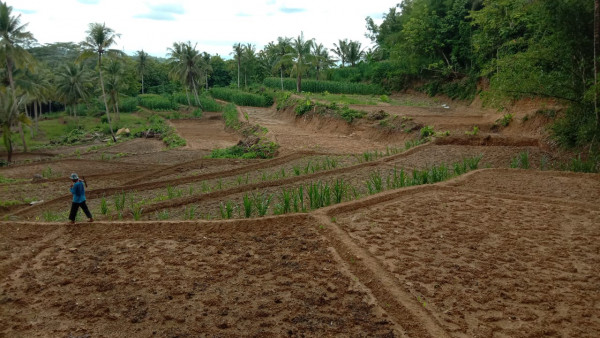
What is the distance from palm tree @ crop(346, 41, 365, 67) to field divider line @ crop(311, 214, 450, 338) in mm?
55234

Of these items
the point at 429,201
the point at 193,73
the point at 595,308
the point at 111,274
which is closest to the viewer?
the point at 595,308

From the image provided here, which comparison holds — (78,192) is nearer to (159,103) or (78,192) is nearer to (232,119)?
(232,119)

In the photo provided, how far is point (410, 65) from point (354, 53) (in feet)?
73.6

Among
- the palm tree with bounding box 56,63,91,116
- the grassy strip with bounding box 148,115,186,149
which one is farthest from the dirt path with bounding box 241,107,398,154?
the palm tree with bounding box 56,63,91,116

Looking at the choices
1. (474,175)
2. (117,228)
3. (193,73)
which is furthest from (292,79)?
(117,228)

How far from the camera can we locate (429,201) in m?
10.1

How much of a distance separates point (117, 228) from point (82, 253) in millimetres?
1214

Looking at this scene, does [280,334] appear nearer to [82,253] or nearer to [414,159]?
[82,253]

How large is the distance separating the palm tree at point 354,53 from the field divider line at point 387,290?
55.2 metres

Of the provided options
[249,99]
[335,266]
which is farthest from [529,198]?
[249,99]

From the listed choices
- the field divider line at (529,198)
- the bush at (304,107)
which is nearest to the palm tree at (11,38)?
the bush at (304,107)

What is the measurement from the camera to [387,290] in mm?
5988

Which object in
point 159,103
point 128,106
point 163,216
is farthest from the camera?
point 128,106

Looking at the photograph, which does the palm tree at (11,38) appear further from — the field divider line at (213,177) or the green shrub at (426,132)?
the green shrub at (426,132)
